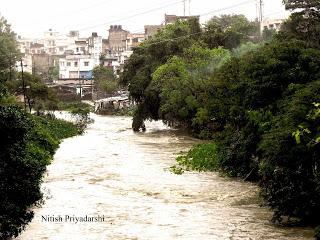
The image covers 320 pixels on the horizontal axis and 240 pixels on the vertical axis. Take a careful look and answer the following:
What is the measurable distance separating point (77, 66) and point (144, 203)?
7803 cm

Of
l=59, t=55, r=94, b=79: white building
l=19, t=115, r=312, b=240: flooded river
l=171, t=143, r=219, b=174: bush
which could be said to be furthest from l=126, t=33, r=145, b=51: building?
l=171, t=143, r=219, b=174: bush

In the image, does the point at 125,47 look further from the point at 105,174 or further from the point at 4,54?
the point at 105,174

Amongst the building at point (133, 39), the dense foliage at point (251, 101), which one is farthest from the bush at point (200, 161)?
the building at point (133, 39)

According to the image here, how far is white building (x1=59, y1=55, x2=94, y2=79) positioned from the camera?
301 feet

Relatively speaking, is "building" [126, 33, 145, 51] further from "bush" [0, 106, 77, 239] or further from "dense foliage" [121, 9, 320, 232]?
"bush" [0, 106, 77, 239]

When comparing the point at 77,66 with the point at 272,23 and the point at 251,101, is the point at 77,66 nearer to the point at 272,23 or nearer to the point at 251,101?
the point at 272,23

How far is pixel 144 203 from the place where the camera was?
646 inches

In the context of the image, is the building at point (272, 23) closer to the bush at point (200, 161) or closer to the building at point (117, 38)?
the building at point (117, 38)

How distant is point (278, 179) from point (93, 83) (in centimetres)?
6935

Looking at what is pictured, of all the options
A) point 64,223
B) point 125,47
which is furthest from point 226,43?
point 125,47

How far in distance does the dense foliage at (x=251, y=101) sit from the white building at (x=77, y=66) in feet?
158

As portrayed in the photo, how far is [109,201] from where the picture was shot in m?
16.8

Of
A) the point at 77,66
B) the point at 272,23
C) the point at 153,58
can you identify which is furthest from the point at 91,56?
the point at 153,58

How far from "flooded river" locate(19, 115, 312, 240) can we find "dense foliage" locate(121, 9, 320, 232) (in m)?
0.91
